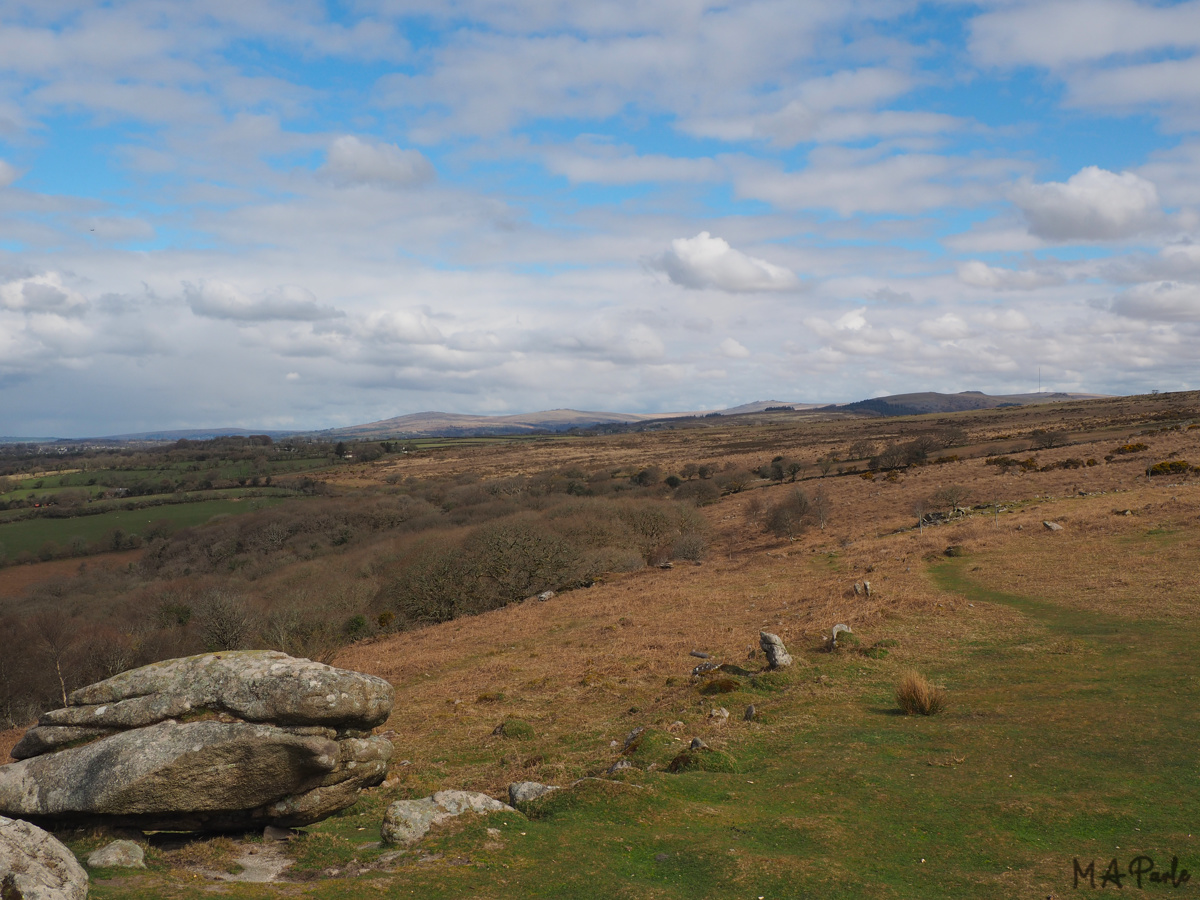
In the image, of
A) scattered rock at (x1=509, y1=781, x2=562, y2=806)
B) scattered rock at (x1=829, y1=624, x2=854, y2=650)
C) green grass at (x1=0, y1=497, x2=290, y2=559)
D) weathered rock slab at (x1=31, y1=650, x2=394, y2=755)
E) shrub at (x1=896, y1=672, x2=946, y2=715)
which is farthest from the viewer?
green grass at (x1=0, y1=497, x2=290, y2=559)

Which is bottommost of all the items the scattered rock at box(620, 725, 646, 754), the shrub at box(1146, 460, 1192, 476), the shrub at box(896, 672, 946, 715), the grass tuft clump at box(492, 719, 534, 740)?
the grass tuft clump at box(492, 719, 534, 740)

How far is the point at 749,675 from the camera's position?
64.0 ft

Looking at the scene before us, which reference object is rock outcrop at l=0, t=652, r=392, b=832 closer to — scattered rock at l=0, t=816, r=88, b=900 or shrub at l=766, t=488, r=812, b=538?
scattered rock at l=0, t=816, r=88, b=900

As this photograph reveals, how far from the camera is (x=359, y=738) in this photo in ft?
43.0

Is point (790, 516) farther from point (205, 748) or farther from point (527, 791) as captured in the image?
point (205, 748)

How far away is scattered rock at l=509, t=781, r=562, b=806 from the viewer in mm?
12258

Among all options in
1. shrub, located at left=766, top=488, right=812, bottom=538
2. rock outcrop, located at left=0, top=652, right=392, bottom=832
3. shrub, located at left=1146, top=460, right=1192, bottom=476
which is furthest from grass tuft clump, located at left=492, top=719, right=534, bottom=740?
shrub, located at left=1146, top=460, right=1192, bottom=476

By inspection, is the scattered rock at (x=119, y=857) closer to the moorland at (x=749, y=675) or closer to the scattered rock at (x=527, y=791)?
the moorland at (x=749, y=675)

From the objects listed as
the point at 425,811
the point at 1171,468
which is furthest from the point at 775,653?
the point at 1171,468

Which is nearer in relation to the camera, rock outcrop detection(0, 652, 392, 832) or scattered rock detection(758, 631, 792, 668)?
rock outcrop detection(0, 652, 392, 832)

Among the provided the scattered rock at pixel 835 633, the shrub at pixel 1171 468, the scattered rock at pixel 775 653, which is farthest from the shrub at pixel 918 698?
the shrub at pixel 1171 468

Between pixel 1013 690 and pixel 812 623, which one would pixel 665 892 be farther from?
pixel 812 623

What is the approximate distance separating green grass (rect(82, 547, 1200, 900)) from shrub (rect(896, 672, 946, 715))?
0.88 ft

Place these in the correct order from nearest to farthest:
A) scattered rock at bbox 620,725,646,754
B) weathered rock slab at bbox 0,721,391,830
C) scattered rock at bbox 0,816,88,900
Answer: scattered rock at bbox 0,816,88,900 → weathered rock slab at bbox 0,721,391,830 → scattered rock at bbox 620,725,646,754
